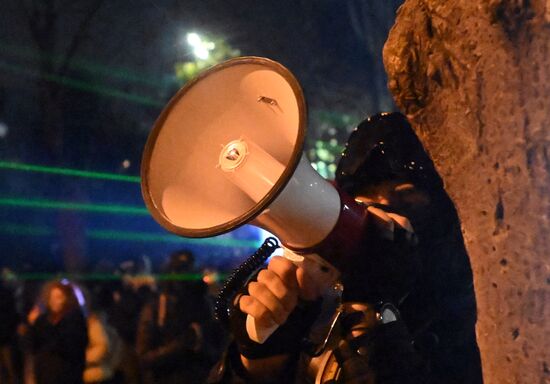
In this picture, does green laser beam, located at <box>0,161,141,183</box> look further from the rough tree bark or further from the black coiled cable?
the rough tree bark

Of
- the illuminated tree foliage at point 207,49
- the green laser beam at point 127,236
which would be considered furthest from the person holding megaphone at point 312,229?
the green laser beam at point 127,236

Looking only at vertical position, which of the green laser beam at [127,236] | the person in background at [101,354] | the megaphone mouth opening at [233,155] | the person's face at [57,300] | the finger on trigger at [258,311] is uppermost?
the megaphone mouth opening at [233,155]

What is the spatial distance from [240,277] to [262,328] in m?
0.19

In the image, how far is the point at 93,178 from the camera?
940 inches

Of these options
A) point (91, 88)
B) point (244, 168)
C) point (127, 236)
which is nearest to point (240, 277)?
point (244, 168)

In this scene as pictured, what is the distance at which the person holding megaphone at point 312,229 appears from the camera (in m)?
1.51

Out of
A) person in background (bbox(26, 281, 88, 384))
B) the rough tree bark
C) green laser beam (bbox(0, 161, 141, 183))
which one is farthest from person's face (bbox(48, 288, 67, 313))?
green laser beam (bbox(0, 161, 141, 183))

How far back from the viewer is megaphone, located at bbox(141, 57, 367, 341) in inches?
59.3

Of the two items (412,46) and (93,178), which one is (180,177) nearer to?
(412,46)

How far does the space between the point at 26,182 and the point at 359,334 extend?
2614 cm

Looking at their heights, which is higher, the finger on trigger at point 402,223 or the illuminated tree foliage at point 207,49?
the finger on trigger at point 402,223

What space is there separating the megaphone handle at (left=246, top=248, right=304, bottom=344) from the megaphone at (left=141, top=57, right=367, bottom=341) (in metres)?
0.04

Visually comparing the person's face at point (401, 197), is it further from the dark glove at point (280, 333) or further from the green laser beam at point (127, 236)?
the green laser beam at point (127, 236)

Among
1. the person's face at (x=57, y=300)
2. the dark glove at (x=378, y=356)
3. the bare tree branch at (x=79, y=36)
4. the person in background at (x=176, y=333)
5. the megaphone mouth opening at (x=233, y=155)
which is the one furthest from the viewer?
the bare tree branch at (x=79, y=36)
